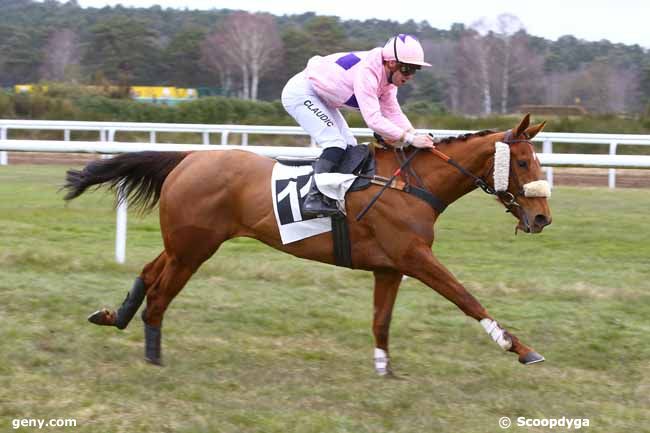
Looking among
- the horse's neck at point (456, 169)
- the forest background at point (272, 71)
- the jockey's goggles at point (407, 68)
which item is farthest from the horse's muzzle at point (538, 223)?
the forest background at point (272, 71)

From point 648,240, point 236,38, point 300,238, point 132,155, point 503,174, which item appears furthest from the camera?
point 236,38

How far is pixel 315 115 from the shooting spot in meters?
5.34

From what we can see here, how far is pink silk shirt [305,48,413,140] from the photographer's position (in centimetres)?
500

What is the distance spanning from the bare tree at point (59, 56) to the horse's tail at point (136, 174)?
1446 inches

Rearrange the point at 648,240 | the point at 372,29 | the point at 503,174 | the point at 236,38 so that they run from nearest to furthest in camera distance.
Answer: the point at 503,174
the point at 648,240
the point at 236,38
the point at 372,29

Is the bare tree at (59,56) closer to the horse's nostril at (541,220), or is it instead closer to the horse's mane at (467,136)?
the horse's mane at (467,136)

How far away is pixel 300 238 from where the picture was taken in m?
5.24

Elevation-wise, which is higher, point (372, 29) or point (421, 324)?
point (372, 29)

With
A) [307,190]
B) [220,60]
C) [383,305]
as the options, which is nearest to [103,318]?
[307,190]

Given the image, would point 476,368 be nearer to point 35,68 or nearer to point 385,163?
point 385,163

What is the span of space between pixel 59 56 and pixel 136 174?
3957 centimetres

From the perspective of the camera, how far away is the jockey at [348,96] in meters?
5.02

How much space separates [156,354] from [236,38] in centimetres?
3317

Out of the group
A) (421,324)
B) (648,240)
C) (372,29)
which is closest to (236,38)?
(372,29)
